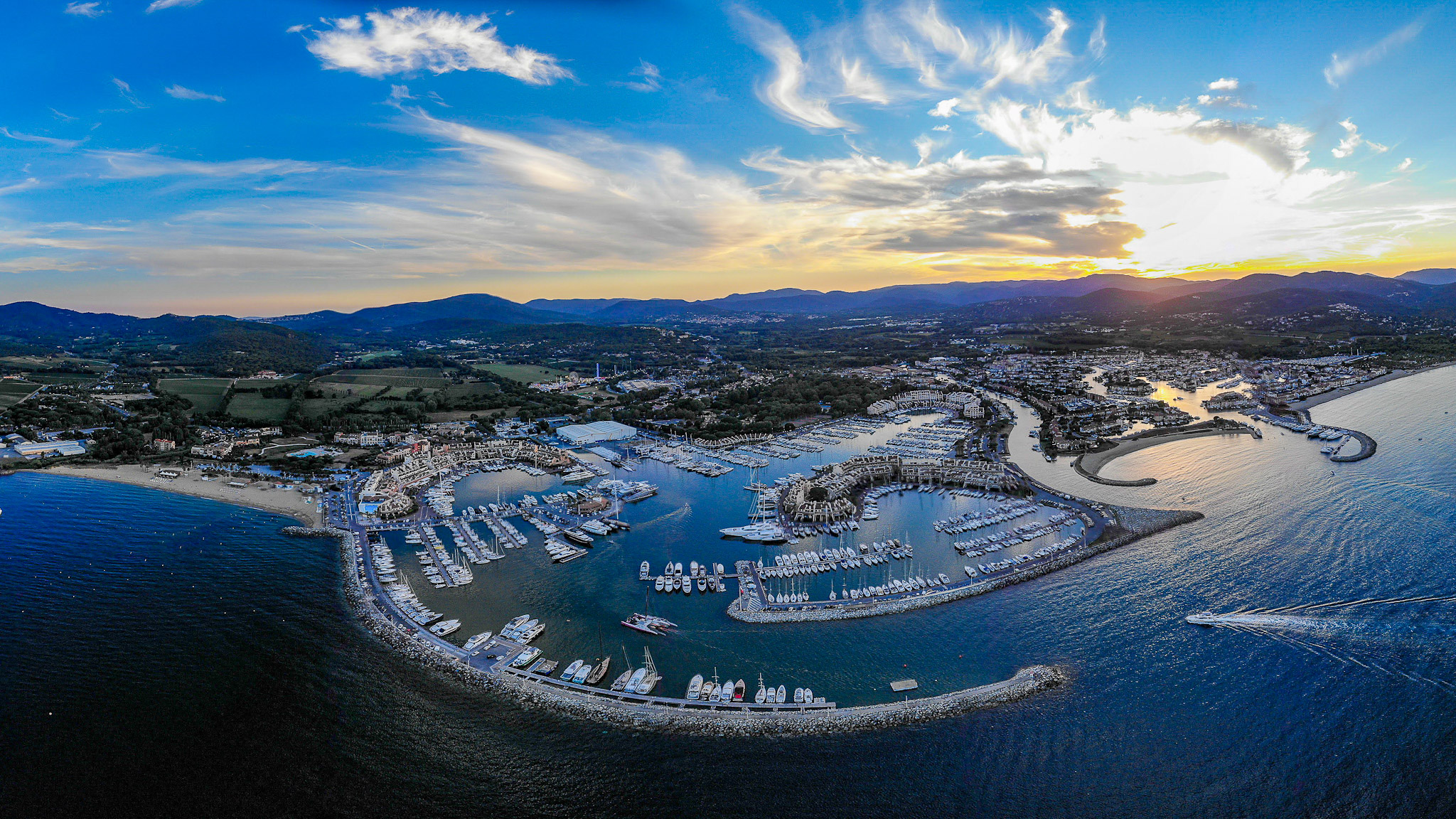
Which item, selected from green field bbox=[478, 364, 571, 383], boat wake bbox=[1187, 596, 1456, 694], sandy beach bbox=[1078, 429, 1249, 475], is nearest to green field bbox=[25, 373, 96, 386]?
green field bbox=[478, 364, 571, 383]

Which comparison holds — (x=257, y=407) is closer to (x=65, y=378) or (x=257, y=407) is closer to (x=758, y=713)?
(x=65, y=378)

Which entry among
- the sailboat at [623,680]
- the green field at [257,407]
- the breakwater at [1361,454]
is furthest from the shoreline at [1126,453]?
the green field at [257,407]

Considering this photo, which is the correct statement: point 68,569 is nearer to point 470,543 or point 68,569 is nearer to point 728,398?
point 470,543

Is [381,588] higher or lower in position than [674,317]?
lower

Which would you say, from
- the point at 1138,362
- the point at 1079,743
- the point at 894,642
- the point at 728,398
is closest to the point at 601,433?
the point at 728,398

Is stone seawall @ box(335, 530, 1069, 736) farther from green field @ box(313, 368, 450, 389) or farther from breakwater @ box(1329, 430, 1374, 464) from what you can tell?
green field @ box(313, 368, 450, 389)

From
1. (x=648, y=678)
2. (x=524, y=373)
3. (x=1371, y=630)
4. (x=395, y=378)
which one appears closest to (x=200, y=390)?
(x=395, y=378)
